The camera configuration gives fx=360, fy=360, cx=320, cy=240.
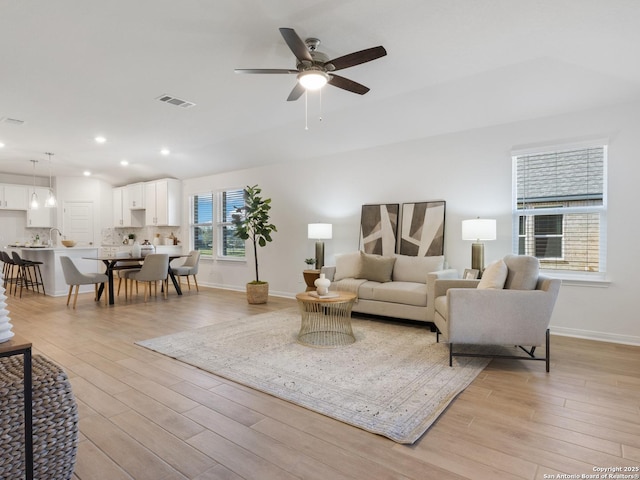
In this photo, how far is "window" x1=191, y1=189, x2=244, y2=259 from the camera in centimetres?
770

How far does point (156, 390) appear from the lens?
2.65 meters

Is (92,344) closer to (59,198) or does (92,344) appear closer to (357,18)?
(357,18)

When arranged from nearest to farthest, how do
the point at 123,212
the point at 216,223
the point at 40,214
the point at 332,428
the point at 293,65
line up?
the point at 332,428 < the point at 293,65 < the point at 216,223 < the point at 40,214 < the point at 123,212

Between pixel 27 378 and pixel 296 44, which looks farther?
pixel 296 44

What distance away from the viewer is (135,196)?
30.4 ft

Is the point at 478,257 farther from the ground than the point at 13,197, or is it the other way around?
the point at 13,197

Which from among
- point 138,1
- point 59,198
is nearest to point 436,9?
point 138,1

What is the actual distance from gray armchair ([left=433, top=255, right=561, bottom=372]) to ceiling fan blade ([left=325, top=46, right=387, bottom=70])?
6.52 feet

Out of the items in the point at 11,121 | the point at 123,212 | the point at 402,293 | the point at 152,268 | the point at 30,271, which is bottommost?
the point at 30,271

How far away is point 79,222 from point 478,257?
31.6 feet

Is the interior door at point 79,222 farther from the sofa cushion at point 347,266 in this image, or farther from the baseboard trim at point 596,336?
the baseboard trim at point 596,336

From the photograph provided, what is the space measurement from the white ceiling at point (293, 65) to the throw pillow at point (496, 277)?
1934 millimetres

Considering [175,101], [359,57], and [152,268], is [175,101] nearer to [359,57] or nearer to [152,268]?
[359,57]

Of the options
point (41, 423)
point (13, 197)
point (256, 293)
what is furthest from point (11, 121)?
point (41, 423)
